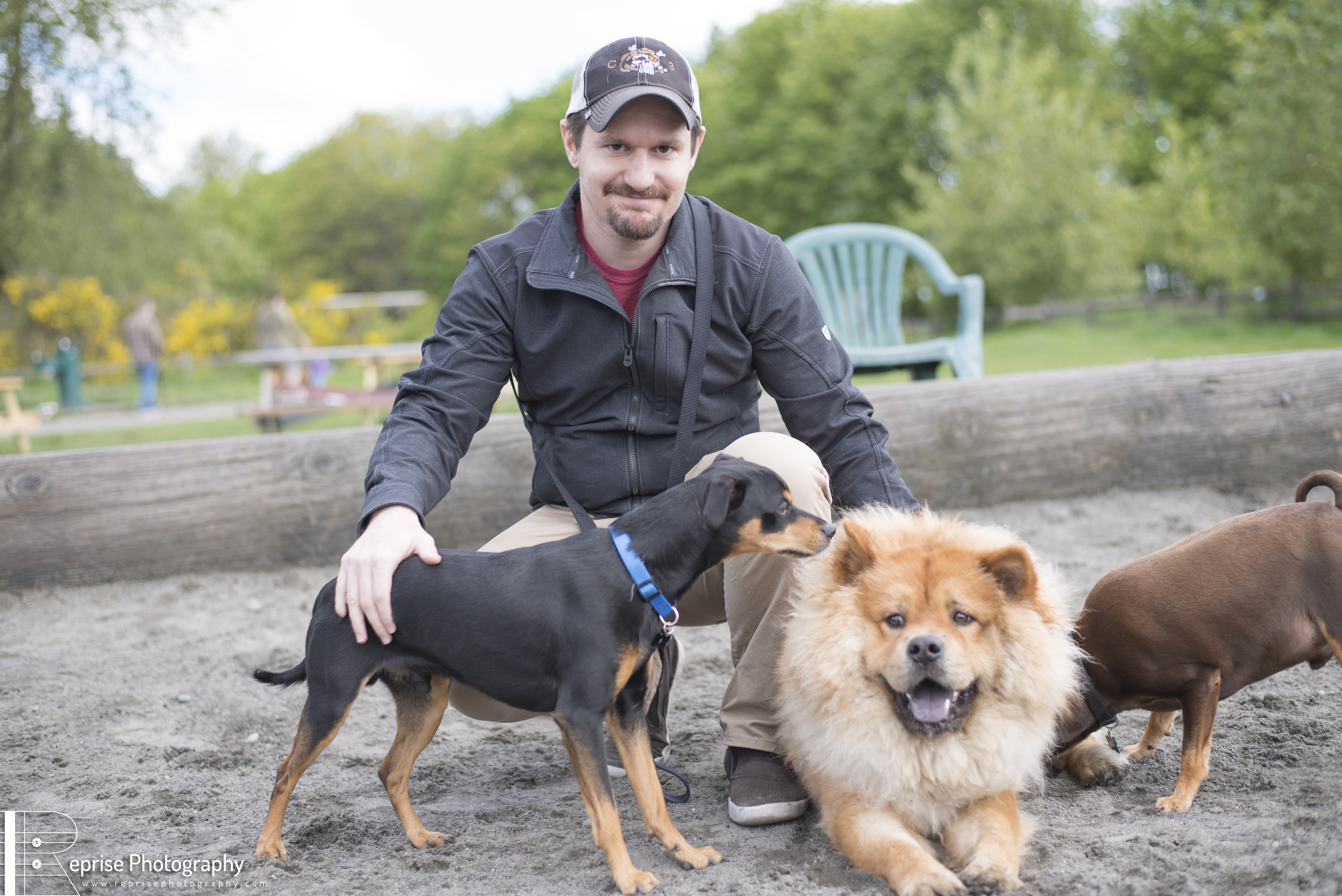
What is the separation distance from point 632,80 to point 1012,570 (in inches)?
71.3

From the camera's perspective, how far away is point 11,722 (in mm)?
3537

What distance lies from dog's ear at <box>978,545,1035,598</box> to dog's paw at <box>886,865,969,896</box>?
769mm

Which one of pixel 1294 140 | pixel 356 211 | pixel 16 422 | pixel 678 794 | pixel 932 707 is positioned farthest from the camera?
pixel 356 211

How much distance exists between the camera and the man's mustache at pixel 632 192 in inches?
115

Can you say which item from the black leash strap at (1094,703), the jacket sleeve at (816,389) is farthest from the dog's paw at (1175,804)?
the jacket sleeve at (816,389)

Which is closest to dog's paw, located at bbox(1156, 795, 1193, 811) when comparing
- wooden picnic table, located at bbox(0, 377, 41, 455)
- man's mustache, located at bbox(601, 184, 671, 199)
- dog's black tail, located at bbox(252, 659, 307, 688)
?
man's mustache, located at bbox(601, 184, 671, 199)

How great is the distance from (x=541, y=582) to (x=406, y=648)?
40 centimetres

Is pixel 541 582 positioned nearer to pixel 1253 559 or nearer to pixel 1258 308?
pixel 1253 559

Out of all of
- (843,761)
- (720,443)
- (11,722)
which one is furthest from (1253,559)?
(11,722)

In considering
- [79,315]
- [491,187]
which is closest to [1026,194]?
[79,315]

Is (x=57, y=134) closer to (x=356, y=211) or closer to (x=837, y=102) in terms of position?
(x=837, y=102)

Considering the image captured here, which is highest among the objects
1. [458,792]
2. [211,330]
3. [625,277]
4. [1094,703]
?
[211,330]

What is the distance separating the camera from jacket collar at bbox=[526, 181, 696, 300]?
3006 millimetres

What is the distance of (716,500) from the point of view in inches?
95.3
